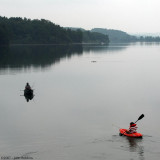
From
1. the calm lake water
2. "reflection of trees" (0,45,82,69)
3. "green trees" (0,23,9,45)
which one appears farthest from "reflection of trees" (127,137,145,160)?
"green trees" (0,23,9,45)

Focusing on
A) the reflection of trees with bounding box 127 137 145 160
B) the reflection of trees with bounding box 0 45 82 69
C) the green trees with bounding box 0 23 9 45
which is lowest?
the reflection of trees with bounding box 127 137 145 160

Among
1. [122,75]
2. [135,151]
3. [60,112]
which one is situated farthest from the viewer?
[122,75]

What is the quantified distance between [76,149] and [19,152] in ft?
14.6

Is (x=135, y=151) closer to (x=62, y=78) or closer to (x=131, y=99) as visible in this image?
(x=131, y=99)

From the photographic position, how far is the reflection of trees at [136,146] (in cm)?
2665

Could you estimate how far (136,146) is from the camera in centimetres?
2800

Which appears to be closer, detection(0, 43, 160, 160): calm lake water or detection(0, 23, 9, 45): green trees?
detection(0, 43, 160, 160): calm lake water

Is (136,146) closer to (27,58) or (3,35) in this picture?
(27,58)

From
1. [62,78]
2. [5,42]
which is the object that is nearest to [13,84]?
[62,78]

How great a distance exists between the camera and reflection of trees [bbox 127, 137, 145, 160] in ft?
87.4

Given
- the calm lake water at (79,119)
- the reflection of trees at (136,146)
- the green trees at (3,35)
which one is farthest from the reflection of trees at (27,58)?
the reflection of trees at (136,146)

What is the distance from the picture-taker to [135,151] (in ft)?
89.4

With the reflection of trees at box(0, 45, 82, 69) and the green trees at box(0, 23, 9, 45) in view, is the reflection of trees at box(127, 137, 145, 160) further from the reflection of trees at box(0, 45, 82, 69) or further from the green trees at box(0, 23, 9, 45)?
the green trees at box(0, 23, 9, 45)

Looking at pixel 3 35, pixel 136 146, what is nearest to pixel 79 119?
pixel 136 146
